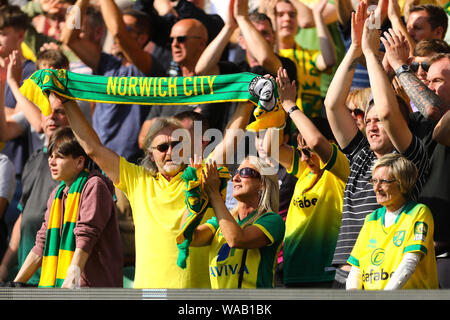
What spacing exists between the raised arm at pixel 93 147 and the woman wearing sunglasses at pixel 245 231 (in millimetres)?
767

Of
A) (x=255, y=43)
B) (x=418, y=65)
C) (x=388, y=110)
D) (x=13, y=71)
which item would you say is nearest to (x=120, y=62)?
(x=13, y=71)

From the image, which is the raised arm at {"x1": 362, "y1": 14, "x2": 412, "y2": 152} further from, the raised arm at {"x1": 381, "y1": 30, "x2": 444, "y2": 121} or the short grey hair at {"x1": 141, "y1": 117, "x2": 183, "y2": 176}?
the short grey hair at {"x1": 141, "y1": 117, "x2": 183, "y2": 176}

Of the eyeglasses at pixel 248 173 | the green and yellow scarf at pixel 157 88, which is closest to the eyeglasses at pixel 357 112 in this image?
the green and yellow scarf at pixel 157 88

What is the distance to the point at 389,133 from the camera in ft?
16.8

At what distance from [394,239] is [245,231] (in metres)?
0.89

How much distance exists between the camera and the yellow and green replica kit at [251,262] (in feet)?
17.0

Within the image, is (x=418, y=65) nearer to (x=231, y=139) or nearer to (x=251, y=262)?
(x=231, y=139)

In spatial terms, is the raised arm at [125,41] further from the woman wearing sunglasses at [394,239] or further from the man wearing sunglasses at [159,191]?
the woman wearing sunglasses at [394,239]

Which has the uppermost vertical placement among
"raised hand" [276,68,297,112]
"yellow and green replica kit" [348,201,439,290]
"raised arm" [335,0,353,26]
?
"raised arm" [335,0,353,26]

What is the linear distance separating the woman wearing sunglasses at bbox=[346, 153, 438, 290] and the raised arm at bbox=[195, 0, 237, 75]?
259cm

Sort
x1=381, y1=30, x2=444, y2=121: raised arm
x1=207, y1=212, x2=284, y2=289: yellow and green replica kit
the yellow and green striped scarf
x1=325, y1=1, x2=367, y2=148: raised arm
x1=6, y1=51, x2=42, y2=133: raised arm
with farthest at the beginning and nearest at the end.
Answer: x1=6, y1=51, x2=42, y2=133: raised arm, the yellow and green striped scarf, x1=325, y1=1, x2=367, y2=148: raised arm, x1=381, y1=30, x2=444, y2=121: raised arm, x1=207, y1=212, x2=284, y2=289: yellow and green replica kit

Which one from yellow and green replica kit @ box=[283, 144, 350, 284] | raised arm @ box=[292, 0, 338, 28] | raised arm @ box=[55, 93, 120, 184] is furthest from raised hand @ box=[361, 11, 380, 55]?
raised arm @ box=[292, 0, 338, 28]

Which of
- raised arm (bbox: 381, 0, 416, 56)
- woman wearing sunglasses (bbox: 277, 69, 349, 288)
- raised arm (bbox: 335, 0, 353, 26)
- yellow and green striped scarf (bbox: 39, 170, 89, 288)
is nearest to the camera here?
yellow and green striped scarf (bbox: 39, 170, 89, 288)

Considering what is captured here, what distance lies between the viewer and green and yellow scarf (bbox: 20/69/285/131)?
18.7ft
